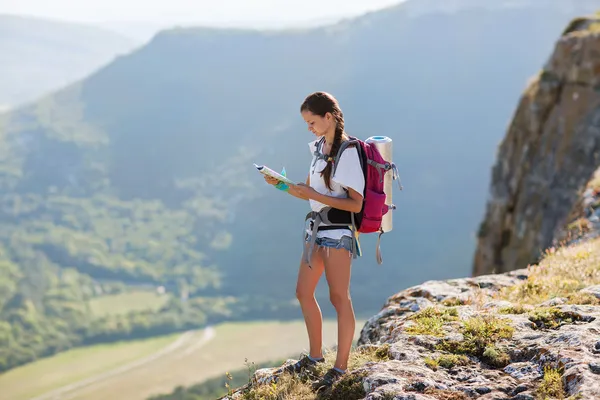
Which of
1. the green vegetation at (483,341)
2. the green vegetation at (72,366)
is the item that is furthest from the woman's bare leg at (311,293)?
the green vegetation at (72,366)

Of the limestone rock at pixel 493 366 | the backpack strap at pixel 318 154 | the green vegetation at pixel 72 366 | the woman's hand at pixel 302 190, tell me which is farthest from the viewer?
the green vegetation at pixel 72 366

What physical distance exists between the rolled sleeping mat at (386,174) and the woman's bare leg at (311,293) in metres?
0.78

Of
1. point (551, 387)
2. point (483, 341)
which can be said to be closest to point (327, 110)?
point (483, 341)

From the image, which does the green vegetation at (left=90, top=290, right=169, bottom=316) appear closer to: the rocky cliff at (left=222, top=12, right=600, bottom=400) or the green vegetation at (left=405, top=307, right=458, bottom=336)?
the rocky cliff at (left=222, top=12, right=600, bottom=400)

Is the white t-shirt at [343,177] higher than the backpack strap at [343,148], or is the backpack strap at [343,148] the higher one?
the backpack strap at [343,148]

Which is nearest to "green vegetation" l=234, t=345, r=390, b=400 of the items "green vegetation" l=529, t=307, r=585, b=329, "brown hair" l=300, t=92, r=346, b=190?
"green vegetation" l=529, t=307, r=585, b=329

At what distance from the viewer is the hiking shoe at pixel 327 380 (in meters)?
5.99

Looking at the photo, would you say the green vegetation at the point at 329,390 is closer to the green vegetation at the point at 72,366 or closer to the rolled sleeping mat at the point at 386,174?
the rolled sleeping mat at the point at 386,174

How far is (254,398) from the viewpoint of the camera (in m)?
6.14

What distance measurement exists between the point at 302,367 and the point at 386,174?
2.19 metres

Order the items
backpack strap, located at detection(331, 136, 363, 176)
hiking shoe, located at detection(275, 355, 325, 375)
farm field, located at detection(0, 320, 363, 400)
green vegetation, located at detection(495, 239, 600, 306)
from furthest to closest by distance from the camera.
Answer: farm field, located at detection(0, 320, 363, 400), green vegetation, located at detection(495, 239, 600, 306), hiking shoe, located at detection(275, 355, 325, 375), backpack strap, located at detection(331, 136, 363, 176)

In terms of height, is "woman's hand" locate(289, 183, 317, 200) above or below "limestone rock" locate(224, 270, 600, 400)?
above

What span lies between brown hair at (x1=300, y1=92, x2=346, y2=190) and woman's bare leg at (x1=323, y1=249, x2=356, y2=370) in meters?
0.70

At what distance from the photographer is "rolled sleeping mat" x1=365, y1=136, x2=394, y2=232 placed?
608 centimetres
